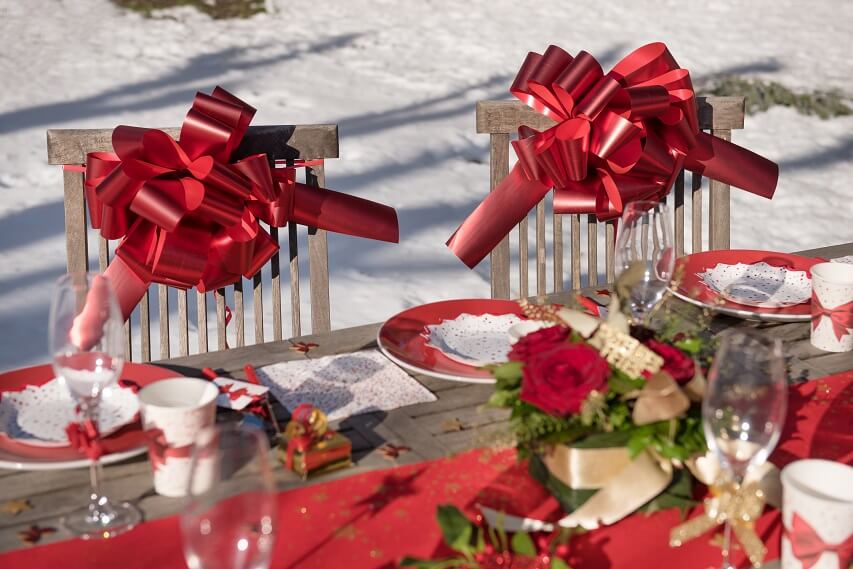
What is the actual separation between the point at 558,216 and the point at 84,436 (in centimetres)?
113

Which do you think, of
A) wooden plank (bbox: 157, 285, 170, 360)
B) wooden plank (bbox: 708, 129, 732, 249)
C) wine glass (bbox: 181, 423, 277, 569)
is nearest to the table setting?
wine glass (bbox: 181, 423, 277, 569)

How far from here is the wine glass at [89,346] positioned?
111cm

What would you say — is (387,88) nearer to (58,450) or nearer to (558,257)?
(558,257)

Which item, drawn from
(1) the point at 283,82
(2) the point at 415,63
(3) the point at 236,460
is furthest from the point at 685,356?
(2) the point at 415,63

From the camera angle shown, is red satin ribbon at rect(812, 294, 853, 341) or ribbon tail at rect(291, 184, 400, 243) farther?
ribbon tail at rect(291, 184, 400, 243)

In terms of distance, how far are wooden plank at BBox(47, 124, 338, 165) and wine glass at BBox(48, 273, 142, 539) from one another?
64cm

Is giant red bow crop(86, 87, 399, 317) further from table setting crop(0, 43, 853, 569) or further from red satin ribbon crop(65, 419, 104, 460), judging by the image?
red satin ribbon crop(65, 419, 104, 460)

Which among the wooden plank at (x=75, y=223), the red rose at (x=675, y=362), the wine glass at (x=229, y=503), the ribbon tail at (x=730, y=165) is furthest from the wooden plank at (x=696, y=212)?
the wine glass at (x=229, y=503)

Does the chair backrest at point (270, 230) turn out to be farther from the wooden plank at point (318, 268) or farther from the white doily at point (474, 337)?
the white doily at point (474, 337)

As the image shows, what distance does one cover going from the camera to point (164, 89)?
6273 mm

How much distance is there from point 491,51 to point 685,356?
6305mm

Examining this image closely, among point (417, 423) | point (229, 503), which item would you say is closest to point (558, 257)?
point (417, 423)

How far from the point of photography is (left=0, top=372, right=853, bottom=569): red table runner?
1029 mm

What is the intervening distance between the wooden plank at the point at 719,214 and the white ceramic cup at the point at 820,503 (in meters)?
1.25
